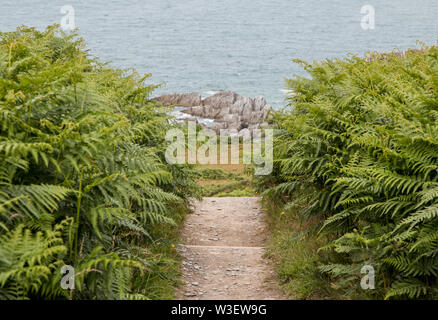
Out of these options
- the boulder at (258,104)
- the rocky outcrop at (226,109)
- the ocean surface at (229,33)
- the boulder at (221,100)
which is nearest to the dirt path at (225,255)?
the rocky outcrop at (226,109)

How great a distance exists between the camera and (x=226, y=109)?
43938mm

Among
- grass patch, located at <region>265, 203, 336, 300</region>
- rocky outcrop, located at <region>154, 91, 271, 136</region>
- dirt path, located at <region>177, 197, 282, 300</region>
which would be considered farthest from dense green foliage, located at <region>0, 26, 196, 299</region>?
rocky outcrop, located at <region>154, 91, 271, 136</region>

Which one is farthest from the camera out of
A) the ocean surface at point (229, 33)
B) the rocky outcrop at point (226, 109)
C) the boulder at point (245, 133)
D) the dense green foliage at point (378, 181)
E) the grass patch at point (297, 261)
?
the ocean surface at point (229, 33)

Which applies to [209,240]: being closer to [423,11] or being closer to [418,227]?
[418,227]

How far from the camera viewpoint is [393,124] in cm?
484

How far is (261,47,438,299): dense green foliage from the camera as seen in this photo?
377 cm

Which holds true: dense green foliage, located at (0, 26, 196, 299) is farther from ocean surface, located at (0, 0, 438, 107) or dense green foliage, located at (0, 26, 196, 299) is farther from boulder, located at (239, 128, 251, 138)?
ocean surface, located at (0, 0, 438, 107)

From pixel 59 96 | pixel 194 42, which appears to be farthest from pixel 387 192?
pixel 194 42

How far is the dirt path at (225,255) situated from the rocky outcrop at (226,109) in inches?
1133

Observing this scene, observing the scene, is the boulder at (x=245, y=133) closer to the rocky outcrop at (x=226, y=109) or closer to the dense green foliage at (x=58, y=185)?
the rocky outcrop at (x=226, y=109)

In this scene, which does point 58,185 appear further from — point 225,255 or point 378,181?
point 225,255

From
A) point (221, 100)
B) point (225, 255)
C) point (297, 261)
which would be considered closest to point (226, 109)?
point (221, 100)

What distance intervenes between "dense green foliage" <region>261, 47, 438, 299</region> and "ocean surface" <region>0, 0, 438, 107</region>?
46579 millimetres

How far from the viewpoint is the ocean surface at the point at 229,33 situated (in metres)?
63.0
